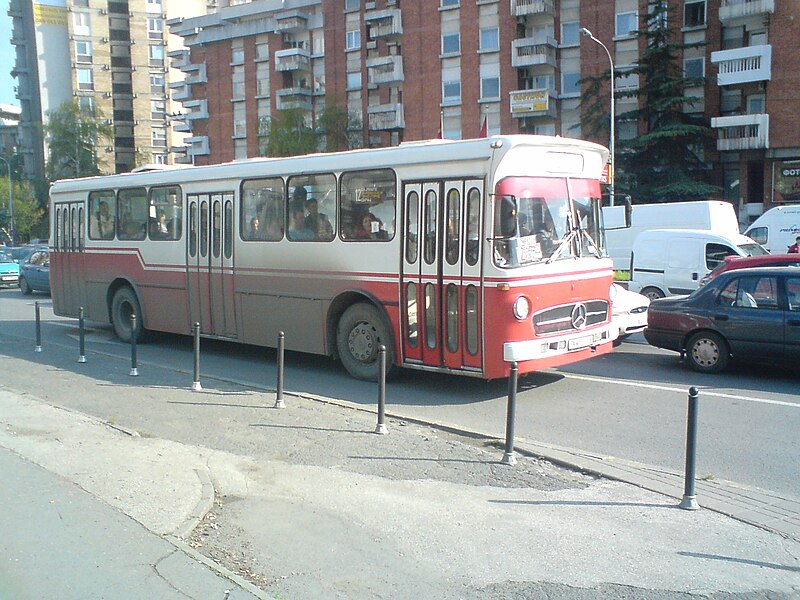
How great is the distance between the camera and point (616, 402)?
9.95 m

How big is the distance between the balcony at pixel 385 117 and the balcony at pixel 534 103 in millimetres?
9973

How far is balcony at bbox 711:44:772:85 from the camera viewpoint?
4141 cm

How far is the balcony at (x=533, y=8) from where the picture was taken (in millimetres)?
50125

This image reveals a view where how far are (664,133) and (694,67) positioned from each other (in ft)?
23.5

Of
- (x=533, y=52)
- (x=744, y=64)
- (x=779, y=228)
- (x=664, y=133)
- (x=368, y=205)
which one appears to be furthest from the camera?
(x=533, y=52)

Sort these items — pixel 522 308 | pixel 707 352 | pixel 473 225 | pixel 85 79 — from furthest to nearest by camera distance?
pixel 85 79 < pixel 707 352 < pixel 473 225 < pixel 522 308

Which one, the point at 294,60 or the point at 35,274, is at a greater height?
the point at 294,60

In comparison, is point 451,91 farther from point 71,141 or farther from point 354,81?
point 71,141

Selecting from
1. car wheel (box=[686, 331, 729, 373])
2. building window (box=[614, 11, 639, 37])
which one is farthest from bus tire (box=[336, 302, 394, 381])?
building window (box=[614, 11, 639, 37])

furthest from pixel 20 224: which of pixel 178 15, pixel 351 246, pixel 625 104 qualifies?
pixel 351 246

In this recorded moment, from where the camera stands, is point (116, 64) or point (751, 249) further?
point (116, 64)

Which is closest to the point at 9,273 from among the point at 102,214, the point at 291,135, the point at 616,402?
the point at 102,214

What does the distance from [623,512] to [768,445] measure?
279 cm

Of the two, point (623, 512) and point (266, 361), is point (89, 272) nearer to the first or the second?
point (266, 361)
